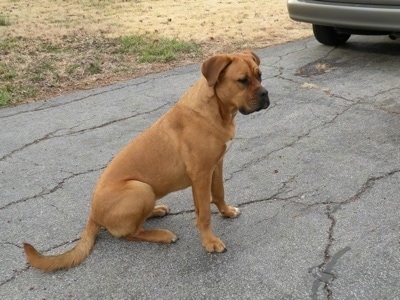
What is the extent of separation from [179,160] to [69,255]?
898mm

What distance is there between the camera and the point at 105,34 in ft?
29.7

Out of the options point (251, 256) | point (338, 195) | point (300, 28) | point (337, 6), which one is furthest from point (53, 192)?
point (300, 28)

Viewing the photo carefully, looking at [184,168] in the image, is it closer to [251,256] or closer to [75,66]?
[251,256]

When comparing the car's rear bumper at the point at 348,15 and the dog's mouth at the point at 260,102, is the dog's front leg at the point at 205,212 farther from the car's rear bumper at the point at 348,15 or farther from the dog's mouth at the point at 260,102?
the car's rear bumper at the point at 348,15

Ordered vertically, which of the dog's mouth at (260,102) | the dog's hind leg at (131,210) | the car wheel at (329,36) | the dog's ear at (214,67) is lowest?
the car wheel at (329,36)

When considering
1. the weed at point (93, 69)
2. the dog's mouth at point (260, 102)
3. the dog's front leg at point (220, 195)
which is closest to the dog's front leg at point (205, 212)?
the dog's front leg at point (220, 195)

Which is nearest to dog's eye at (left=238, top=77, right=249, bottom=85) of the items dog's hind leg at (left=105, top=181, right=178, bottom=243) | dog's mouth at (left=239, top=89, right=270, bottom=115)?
dog's mouth at (left=239, top=89, right=270, bottom=115)

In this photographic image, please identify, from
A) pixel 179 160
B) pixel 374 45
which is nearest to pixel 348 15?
pixel 374 45

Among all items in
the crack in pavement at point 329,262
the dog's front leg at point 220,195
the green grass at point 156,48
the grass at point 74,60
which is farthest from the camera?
the green grass at point 156,48

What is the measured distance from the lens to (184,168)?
3.19 meters

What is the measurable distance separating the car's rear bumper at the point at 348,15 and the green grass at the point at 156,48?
180cm

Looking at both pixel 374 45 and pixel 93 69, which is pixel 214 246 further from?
pixel 374 45

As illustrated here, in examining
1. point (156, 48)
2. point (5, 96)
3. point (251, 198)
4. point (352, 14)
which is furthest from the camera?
point (156, 48)

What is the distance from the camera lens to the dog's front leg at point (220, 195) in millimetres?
3449
